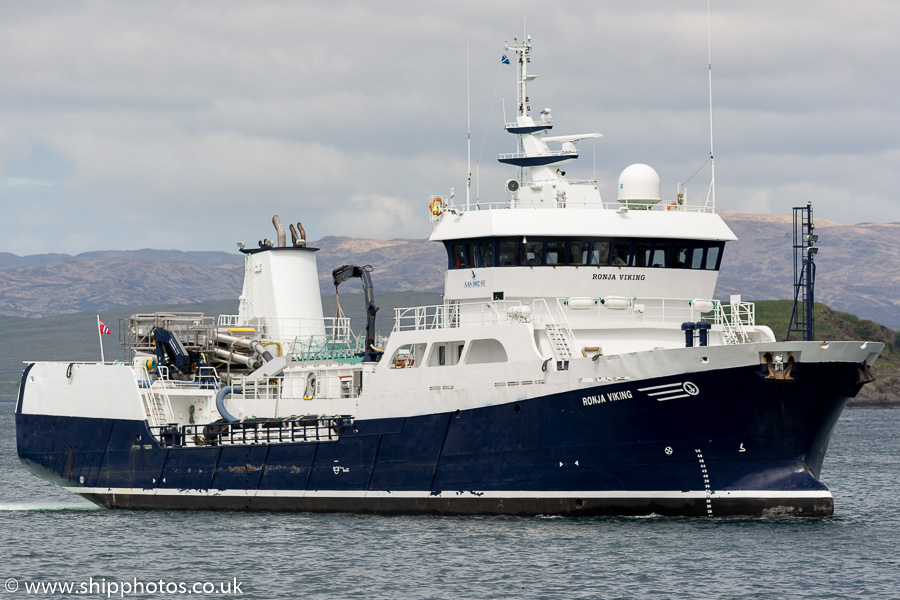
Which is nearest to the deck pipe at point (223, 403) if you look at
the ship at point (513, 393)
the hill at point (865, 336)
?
the ship at point (513, 393)

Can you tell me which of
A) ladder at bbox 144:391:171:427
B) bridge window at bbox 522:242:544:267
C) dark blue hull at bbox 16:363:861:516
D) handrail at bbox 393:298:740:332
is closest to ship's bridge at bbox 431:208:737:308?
bridge window at bbox 522:242:544:267

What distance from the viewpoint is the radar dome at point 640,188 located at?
34.4m

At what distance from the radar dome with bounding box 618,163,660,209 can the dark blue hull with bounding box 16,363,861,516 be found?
22.7ft

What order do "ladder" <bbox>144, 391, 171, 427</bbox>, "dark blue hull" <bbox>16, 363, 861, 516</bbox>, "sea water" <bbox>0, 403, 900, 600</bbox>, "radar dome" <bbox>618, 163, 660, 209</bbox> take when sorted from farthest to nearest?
"ladder" <bbox>144, 391, 171, 427</bbox> → "radar dome" <bbox>618, 163, 660, 209</bbox> → "dark blue hull" <bbox>16, 363, 861, 516</bbox> → "sea water" <bbox>0, 403, 900, 600</bbox>

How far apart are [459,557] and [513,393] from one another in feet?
15.9

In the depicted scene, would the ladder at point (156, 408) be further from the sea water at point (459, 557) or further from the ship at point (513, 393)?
the sea water at point (459, 557)

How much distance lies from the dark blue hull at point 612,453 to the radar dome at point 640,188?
6.91m

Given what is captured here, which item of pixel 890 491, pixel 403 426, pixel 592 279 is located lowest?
pixel 890 491

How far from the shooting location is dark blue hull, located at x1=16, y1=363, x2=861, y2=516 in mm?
29141

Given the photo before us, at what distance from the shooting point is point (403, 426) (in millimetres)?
32656

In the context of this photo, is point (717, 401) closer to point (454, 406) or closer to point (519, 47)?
point (454, 406)

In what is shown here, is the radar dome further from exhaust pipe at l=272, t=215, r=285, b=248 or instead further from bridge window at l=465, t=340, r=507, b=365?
exhaust pipe at l=272, t=215, r=285, b=248

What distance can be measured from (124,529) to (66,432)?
7.67m

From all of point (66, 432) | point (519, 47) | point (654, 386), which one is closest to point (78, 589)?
point (654, 386)
